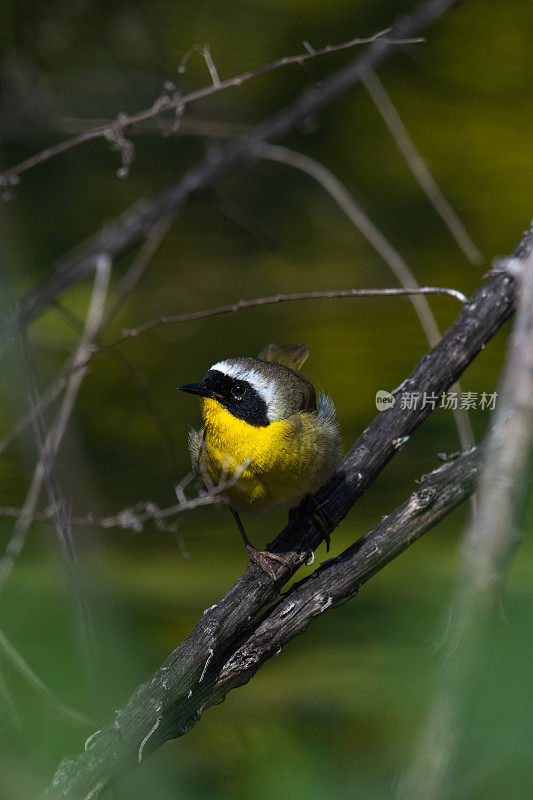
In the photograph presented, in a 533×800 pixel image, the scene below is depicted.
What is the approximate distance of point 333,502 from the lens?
1.06m

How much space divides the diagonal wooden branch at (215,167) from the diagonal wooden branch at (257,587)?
84 centimetres

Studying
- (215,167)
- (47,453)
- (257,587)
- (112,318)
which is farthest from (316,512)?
(215,167)

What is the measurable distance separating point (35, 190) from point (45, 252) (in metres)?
0.18

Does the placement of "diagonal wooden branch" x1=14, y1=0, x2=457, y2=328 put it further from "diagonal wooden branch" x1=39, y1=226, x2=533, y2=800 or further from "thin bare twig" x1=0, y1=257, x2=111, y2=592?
"diagonal wooden branch" x1=39, y1=226, x2=533, y2=800

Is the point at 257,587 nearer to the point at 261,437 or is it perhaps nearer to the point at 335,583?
the point at 335,583

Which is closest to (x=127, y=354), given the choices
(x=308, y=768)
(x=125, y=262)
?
(x=125, y=262)

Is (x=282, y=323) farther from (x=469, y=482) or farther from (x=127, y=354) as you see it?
(x=469, y=482)

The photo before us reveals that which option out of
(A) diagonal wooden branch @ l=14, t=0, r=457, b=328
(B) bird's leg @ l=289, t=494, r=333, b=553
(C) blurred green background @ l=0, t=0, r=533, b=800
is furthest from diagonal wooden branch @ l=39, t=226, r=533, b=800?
(A) diagonal wooden branch @ l=14, t=0, r=457, b=328

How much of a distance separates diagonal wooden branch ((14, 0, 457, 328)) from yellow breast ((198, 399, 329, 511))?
0.65m

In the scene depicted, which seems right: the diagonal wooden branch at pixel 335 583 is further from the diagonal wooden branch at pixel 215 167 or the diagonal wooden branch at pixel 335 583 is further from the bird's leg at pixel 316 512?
the diagonal wooden branch at pixel 215 167

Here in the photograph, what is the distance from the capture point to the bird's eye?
1189mm

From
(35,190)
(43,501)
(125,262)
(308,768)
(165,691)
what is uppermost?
(35,190)

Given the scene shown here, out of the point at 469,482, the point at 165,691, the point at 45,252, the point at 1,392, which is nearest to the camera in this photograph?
the point at 165,691

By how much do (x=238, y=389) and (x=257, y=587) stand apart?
0.40 m
